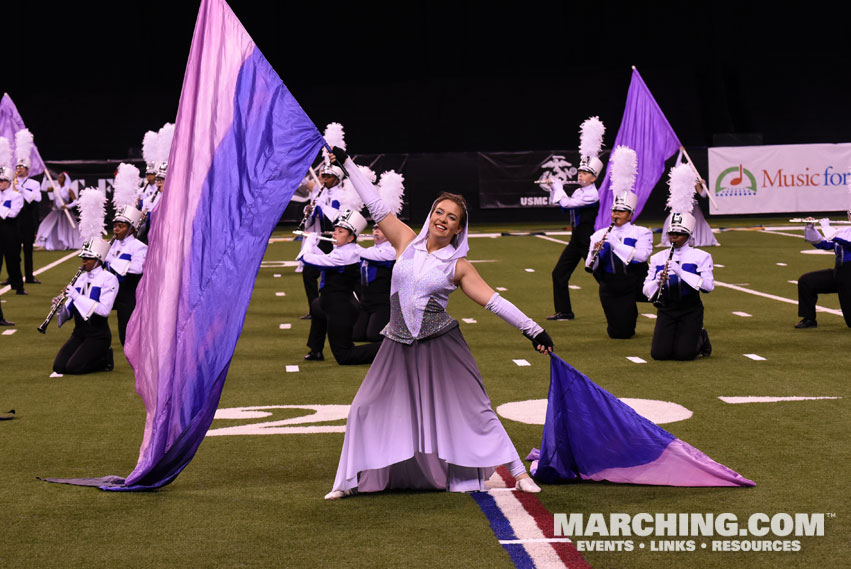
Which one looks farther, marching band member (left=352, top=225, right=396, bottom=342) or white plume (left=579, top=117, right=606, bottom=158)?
white plume (left=579, top=117, right=606, bottom=158)

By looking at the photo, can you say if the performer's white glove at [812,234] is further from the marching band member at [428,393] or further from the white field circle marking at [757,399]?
the marching band member at [428,393]

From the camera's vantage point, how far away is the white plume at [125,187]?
11.6 m

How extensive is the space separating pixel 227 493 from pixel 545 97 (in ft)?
82.5

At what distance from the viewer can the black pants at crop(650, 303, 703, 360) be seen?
1010 cm

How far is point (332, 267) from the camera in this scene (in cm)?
1013

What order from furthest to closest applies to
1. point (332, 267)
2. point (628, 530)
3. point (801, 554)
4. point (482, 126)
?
point (482, 126) < point (332, 267) < point (628, 530) < point (801, 554)

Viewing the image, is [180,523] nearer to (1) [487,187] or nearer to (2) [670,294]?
(2) [670,294]

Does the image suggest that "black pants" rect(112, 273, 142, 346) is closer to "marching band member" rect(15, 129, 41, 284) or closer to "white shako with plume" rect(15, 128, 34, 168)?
"marching band member" rect(15, 129, 41, 284)

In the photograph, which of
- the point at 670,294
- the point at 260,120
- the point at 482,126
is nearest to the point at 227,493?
the point at 260,120

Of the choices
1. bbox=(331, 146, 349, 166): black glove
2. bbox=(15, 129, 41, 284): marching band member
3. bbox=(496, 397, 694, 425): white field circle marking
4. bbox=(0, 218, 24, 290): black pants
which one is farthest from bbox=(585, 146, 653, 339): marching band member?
bbox=(15, 129, 41, 284): marching band member

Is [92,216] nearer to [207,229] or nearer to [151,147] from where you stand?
[151,147]

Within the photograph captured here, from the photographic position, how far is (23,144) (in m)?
18.0

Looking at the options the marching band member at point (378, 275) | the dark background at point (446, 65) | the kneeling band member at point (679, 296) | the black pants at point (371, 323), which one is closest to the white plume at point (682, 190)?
the kneeling band member at point (679, 296)

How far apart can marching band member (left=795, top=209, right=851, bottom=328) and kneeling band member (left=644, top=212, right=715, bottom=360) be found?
5.78 ft
